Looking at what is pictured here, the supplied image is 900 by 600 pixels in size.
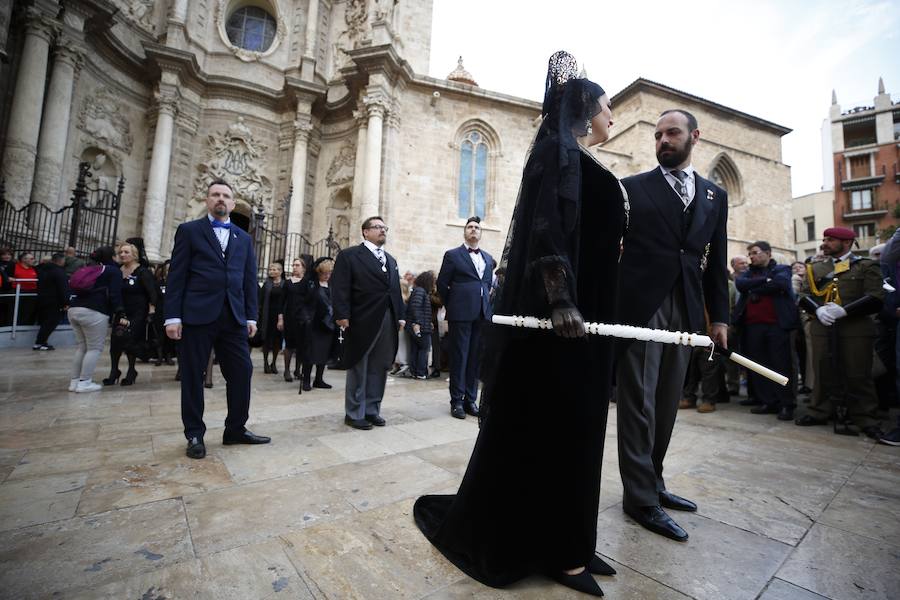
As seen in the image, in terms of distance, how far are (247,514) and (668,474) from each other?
2.72 m

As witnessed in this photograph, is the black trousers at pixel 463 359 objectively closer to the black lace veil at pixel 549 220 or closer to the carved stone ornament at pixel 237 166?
the black lace veil at pixel 549 220

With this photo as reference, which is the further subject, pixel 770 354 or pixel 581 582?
pixel 770 354

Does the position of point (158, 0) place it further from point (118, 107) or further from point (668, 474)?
point (668, 474)

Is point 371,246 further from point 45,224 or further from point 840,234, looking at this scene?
point 45,224

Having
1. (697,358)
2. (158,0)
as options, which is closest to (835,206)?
(697,358)

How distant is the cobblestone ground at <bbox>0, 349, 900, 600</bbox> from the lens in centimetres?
161

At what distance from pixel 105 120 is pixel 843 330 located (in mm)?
19295

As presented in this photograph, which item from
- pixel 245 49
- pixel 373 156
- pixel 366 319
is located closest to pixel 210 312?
pixel 366 319

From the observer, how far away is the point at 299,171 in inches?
647

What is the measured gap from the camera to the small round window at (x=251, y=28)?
17391 millimetres

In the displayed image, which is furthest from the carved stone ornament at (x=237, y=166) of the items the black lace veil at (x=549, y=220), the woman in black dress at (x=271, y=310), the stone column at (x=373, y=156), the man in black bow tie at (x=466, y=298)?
the black lace veil at (x=549, y=220)

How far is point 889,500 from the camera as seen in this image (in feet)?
8.40

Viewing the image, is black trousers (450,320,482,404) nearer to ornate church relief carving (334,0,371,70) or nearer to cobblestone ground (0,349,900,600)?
cobblestone ground (0,349,900,600)

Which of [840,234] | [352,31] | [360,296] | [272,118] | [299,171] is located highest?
[352,31]
